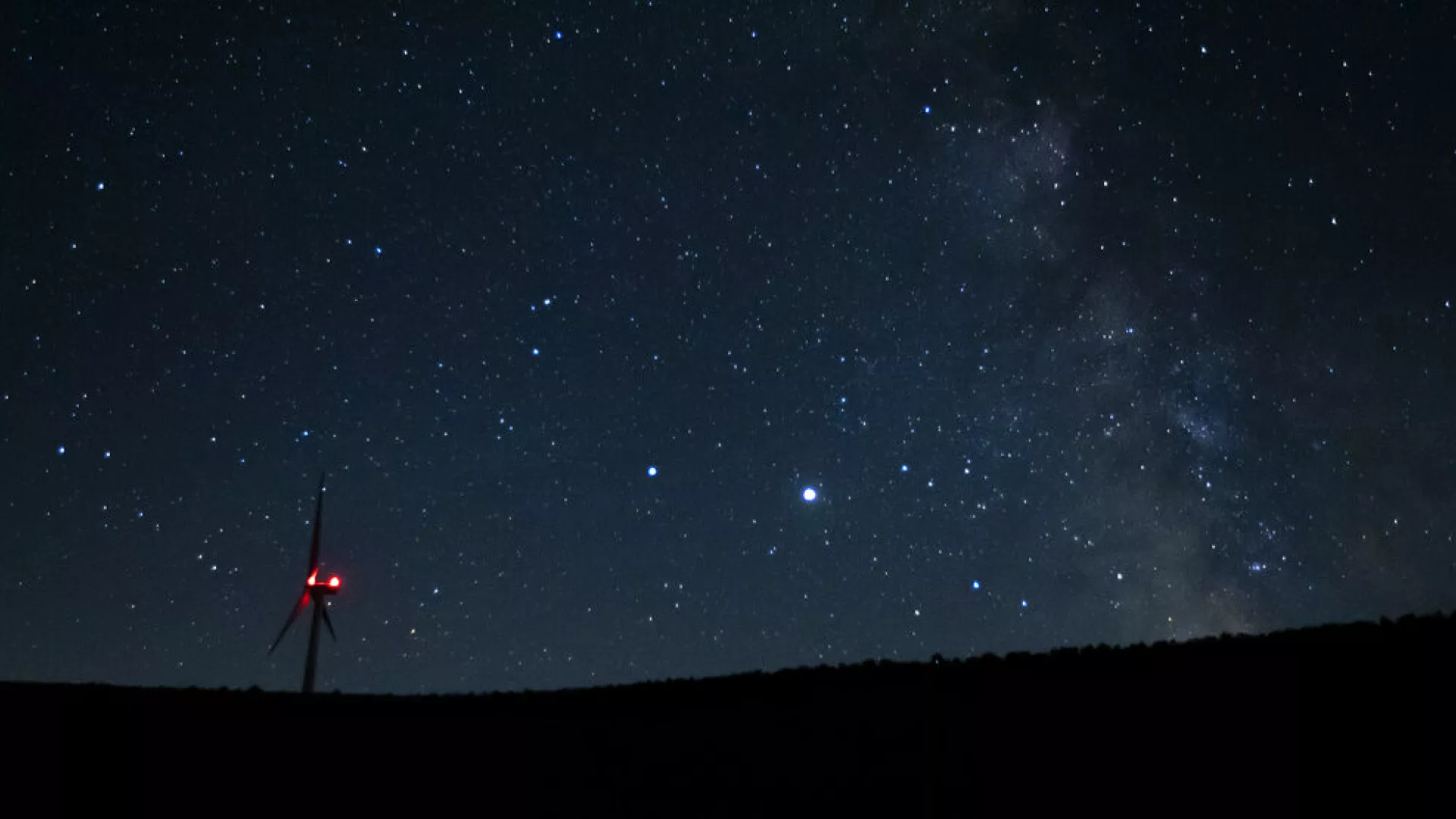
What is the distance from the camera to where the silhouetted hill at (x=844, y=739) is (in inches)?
202

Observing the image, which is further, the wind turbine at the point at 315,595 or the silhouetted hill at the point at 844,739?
the wind turbine at the point at 315,595

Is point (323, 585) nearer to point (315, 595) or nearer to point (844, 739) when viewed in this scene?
point (315, 595)

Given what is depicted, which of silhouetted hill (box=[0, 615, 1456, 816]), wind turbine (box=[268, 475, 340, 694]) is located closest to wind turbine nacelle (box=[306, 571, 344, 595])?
wind turbine (box=[268, 475, 340, 694])

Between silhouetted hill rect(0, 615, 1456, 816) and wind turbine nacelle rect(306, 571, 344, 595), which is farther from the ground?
wind turbine nacelle rect(306, 571, 344, 595)

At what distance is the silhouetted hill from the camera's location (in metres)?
5.13

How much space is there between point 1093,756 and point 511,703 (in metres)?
4.79

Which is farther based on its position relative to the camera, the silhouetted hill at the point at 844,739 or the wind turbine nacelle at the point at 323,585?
the wind turbine nacelle at the point at 323,585

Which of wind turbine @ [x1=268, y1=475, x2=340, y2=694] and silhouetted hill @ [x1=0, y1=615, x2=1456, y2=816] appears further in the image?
wind turbine @ [x1=268, y1=475, x2=340, y2=694]

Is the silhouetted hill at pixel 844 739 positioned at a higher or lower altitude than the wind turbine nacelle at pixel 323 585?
lower

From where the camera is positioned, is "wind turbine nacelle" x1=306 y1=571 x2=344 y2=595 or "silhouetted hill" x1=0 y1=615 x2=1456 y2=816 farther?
"wind turbine nacelle" x1=306 y1=571 x2=344 y2=595

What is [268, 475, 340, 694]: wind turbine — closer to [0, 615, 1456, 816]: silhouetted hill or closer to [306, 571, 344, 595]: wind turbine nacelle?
[306, 571, 344, 595]: wind turbine nacelle

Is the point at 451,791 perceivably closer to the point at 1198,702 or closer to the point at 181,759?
the point at 181,759

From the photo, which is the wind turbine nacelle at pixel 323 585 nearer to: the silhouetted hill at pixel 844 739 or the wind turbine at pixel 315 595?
the wind turbine at pixel 315 595

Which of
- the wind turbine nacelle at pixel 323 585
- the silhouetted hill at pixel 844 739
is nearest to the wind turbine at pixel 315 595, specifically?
the wind turbine nacelle at pixel 323 585
